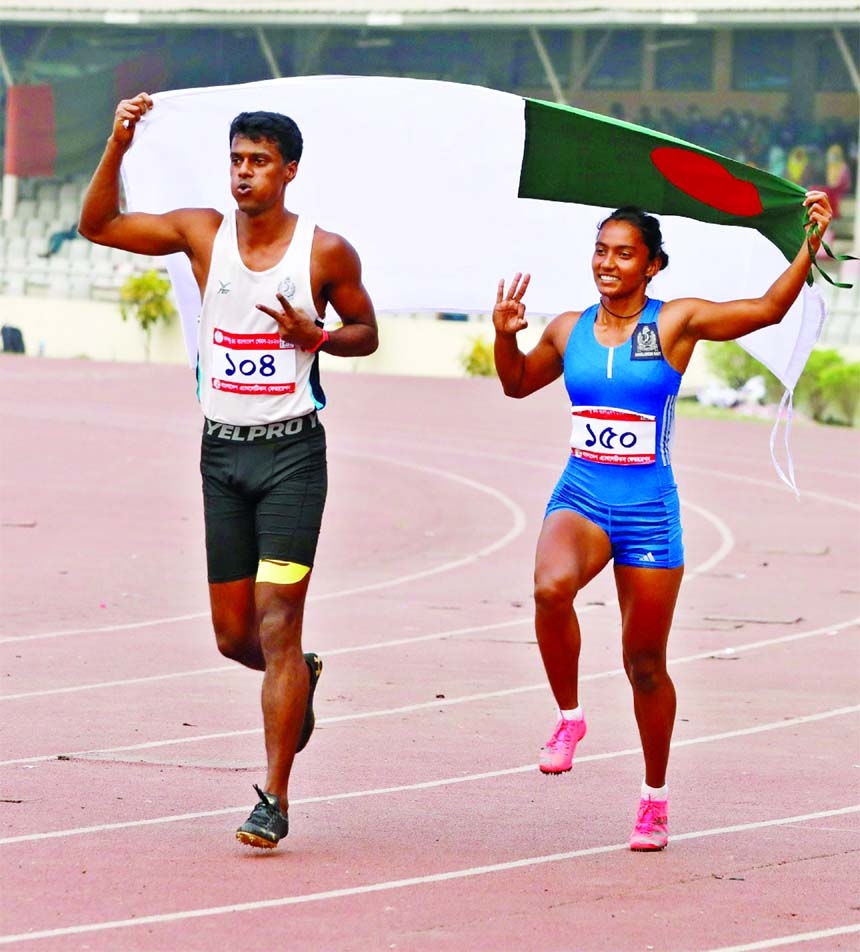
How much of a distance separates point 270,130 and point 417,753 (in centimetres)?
291

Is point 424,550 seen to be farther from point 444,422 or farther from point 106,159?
point 444,422

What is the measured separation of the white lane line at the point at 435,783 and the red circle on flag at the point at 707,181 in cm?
238

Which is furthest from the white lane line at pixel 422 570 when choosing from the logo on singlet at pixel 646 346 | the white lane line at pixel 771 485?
the logo on singlet at pixel 646 346

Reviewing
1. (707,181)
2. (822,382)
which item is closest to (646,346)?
(707,181)

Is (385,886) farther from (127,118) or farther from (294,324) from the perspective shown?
(127,118)

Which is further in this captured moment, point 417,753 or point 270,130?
point 417,753

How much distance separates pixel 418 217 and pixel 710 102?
39856 millimetres

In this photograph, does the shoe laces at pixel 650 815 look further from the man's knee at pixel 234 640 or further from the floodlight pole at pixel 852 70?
the floodlight pole at pixel 852 70

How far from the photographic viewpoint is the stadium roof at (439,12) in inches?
1758

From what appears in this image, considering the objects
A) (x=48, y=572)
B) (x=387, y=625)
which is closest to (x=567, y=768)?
(x=387, y=625)

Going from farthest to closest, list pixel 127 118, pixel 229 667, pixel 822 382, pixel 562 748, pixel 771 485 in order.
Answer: pixel 822 382 → pixel 771 485 → pixel 229 667 → pixel 127 118 → pixel 562 748

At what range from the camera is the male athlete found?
22.7ft

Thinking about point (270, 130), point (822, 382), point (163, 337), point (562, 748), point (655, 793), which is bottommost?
point (163, 337)

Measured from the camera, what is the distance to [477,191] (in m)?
8.27
